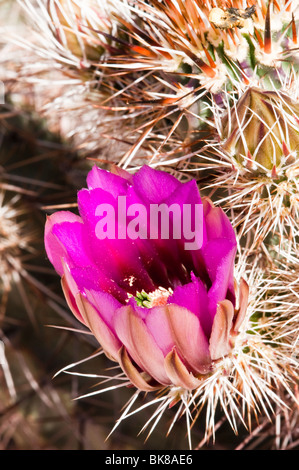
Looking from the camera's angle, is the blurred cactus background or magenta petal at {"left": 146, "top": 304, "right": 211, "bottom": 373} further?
the blurred cactus background

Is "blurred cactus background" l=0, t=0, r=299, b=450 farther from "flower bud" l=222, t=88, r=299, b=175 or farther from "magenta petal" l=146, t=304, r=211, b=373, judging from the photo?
"magenta petal" l=146, t=304, r=211, b=373

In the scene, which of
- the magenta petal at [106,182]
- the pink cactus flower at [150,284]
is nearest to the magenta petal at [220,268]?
the pink cactus flower at [150,284]

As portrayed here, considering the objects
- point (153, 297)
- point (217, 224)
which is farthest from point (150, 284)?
point (217, 224)

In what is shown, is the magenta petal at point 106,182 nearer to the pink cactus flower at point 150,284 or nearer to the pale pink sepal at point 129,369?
the pink cactus flower at point 150,284

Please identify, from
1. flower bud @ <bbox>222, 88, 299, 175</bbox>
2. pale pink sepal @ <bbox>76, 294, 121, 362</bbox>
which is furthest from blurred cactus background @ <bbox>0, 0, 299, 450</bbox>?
pale pink sepal @ <bbox>76, 294, 121, 362</bbox>

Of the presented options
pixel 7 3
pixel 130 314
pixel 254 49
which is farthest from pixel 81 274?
pixel 7 3

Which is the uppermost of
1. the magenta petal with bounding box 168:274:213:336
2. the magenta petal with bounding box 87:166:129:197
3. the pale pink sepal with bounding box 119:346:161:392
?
the magenta petal with bounding box 87:166:129:197

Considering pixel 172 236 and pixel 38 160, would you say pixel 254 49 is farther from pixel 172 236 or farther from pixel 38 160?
pixel 38 160
